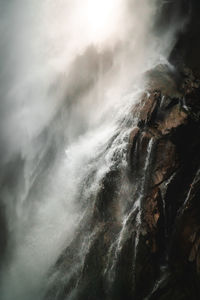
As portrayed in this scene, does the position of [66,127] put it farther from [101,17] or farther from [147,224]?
[101,17]

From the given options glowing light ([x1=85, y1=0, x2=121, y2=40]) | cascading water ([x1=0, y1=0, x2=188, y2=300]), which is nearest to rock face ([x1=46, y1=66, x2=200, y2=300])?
cascading water ([x1=0, y1=0, x2=188, y2=300])

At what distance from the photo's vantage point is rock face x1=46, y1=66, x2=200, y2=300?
7258mm

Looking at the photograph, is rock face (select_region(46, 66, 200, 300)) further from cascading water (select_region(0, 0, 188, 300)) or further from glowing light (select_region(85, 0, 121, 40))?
glowing light (select_region(85, 0, 121, 40))

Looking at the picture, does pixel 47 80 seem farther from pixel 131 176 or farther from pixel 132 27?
pixel 131 176

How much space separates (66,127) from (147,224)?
7.42 m

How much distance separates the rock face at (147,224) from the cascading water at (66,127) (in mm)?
89

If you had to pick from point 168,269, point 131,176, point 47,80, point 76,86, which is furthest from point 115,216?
point 47,80

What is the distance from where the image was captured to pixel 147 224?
7523 mm

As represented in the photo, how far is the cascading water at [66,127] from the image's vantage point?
8.81m

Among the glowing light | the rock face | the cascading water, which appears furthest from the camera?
the glowing light

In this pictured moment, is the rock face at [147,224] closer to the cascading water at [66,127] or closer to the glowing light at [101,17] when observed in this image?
the cascading water at [66,127]

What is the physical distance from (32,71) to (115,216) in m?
13.4

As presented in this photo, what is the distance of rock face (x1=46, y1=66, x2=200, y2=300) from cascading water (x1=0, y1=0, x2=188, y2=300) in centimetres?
9

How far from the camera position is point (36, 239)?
32.3 feet
